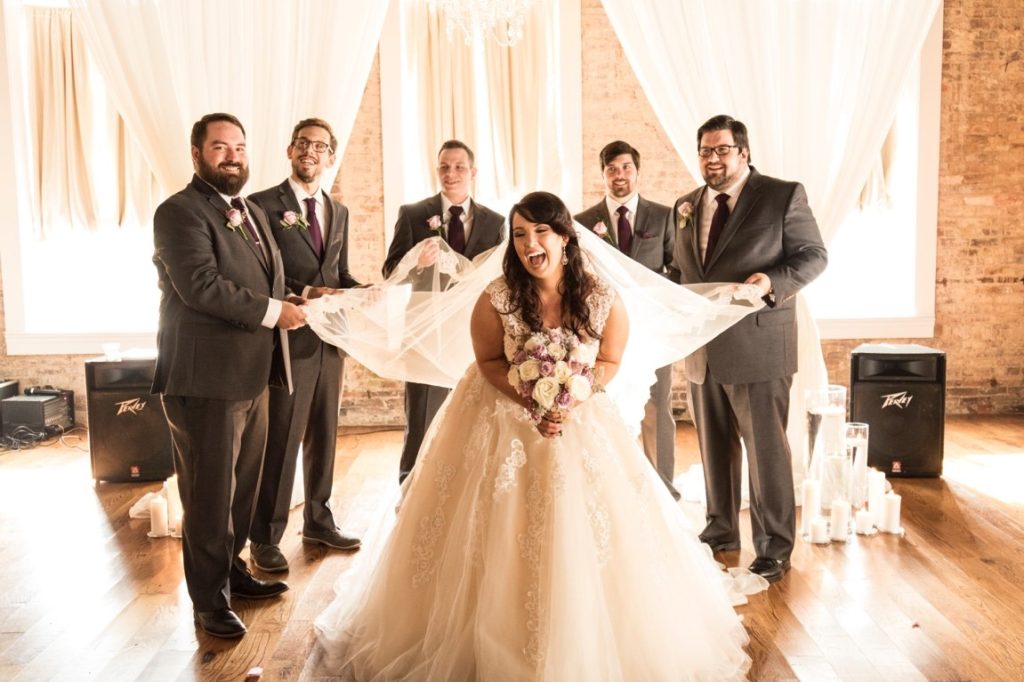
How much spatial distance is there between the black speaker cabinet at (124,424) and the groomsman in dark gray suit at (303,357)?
1705 mm

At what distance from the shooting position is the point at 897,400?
→ 19.2ft

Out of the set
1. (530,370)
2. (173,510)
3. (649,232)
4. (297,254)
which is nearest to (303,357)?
(297,254)

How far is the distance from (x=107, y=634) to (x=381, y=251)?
429 centimetres

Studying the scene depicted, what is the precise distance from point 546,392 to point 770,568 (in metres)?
1.73

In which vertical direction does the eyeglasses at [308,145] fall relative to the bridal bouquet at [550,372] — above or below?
above

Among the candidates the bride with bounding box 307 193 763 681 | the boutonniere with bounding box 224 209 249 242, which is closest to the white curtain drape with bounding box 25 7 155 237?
the boutonniere with bounding box 224 209 249 242

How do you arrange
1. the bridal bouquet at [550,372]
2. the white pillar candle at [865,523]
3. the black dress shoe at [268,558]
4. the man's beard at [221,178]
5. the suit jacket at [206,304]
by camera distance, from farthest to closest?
the white pillar candle at [865,523]
the black dress shoe at [268,558]
the man's beard at [221,178]
the suit jacket at [206,304]
the bridal bouquet at [550,372]

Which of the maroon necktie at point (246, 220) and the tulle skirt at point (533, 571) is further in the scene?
the maroon necktie at point (246, 220)

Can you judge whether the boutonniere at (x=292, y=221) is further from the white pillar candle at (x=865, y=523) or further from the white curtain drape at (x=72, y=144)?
the white curtain drape at (x=72, y=144)

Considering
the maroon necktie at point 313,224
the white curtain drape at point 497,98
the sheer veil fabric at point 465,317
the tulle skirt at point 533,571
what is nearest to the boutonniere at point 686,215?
the sheer veil fabric at point 465,317

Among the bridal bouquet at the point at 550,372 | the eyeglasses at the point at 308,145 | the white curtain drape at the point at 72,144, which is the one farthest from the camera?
the white curtain drape at the point at 72,144

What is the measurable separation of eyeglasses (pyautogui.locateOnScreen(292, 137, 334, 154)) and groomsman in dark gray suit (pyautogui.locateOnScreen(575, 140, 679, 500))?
4.68ft

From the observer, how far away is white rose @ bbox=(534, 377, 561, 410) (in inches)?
120

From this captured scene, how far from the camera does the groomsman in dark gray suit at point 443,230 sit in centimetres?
488
